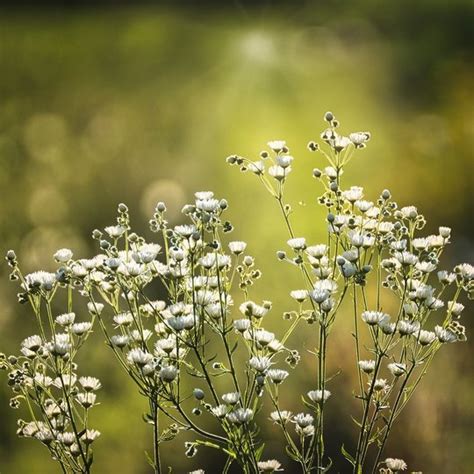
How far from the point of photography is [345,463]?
4.18ft

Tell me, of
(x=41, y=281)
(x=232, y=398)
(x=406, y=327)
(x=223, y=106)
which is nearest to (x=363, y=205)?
(x=406, y=327)

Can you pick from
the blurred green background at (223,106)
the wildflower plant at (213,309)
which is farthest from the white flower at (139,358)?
the blurred green background at (223,106)

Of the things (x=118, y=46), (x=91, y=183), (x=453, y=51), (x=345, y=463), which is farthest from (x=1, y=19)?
(x=345, y=463)

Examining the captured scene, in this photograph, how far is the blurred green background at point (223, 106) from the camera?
137 centimetres

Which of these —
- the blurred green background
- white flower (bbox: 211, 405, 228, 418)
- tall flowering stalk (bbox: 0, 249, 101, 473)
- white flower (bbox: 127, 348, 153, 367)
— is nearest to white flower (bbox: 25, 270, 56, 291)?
tall flowering stalk (bbox: 0, 249, 101, 473)

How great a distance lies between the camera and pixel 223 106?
1.44 meters

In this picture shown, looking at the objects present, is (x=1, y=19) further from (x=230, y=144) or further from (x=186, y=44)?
(x=230, y=144)

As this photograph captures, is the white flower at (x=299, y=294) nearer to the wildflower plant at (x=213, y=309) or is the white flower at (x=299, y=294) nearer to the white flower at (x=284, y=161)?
the wildflower plant at (x=213, y=309)

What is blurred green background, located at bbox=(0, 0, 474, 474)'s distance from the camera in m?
1.37

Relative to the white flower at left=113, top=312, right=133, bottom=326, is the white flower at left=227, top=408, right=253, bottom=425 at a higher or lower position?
lower

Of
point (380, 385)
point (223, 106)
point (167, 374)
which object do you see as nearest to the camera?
point (167, 374)

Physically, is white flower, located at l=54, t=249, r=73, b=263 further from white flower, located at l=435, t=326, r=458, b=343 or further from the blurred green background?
the blurred green background

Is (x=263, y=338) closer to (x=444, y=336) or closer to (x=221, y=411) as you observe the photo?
(x=221, y=411)

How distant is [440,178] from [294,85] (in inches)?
12.9
